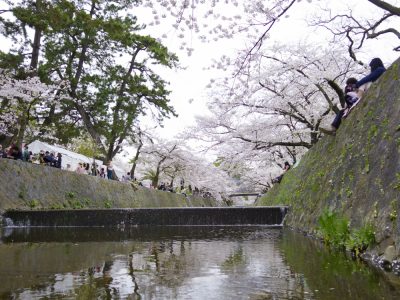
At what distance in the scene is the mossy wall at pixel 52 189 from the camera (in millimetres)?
11969

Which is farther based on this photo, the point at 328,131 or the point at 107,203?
the point at 107,203

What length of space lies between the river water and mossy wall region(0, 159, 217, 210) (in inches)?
276

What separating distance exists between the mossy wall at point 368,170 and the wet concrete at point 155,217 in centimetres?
266

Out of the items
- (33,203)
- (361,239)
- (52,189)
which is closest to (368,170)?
(361,239)

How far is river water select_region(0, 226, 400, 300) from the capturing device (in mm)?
2809

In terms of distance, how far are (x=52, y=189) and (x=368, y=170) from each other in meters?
11.6

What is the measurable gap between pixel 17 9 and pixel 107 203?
8.50 m

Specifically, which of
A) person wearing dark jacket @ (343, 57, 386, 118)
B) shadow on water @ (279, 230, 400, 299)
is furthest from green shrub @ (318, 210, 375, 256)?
person wearing dark jacket @ (343, 57, 386, 118)

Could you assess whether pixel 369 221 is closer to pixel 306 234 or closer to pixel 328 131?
pixel 306 234

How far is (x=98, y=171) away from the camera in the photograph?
75.7ft

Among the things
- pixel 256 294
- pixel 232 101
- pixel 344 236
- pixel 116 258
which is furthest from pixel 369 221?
pixel 232 101

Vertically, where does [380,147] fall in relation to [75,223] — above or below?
above

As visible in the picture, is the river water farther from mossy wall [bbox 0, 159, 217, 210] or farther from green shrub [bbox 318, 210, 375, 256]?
mossy wall [bbox 0, 159, 217, 210]

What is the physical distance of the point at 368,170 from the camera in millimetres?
4953
